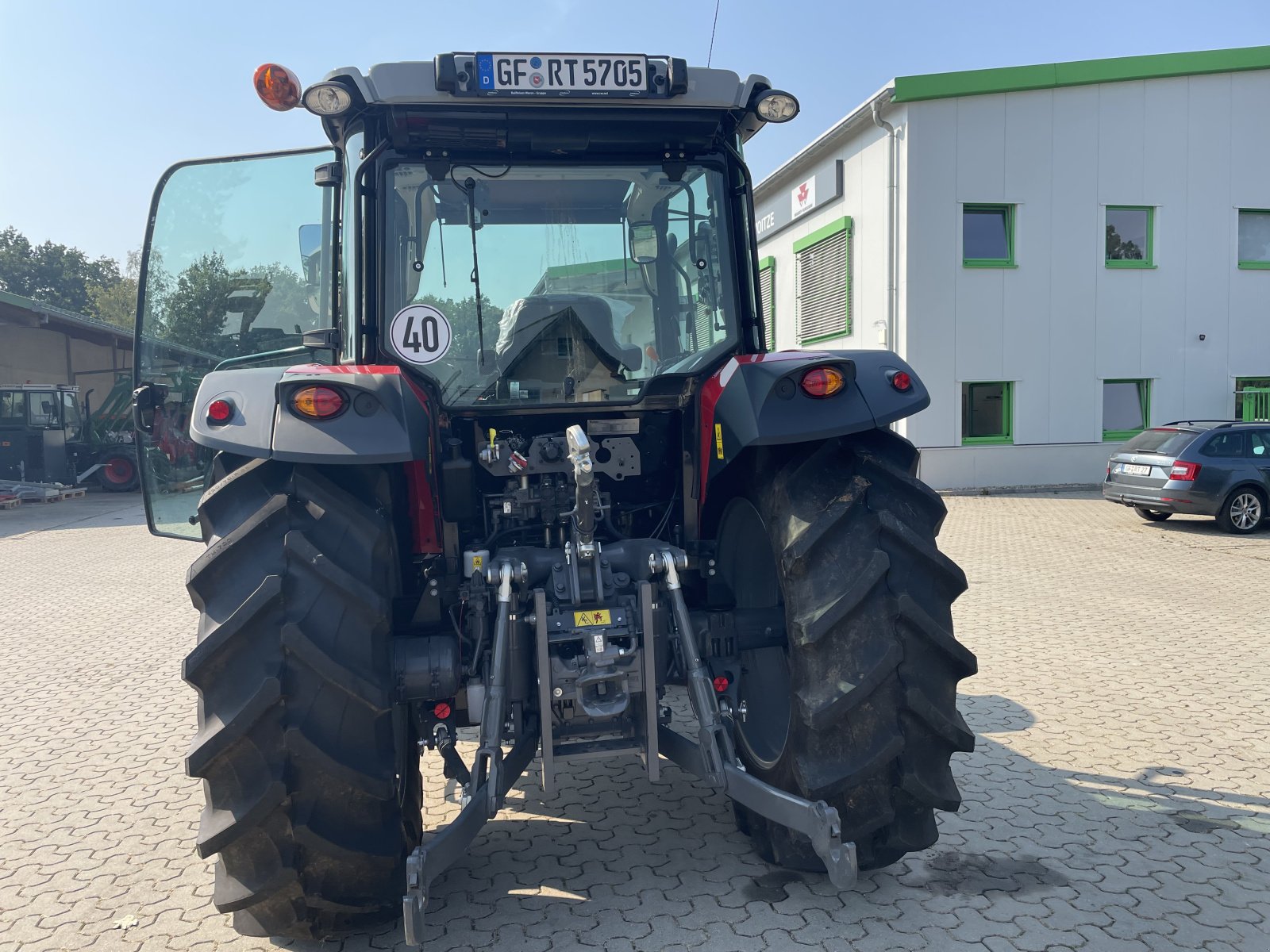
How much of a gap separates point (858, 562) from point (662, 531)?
3.67ft

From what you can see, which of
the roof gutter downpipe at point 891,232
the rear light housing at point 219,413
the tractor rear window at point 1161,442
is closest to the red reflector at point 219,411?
the rear light housing at point 219,413

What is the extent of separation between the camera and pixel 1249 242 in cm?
1872

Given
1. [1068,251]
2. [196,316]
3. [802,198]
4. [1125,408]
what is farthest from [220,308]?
[802,198]

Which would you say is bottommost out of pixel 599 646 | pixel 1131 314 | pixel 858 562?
pixel 599 646

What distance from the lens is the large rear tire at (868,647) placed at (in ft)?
10.1

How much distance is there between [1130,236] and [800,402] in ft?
58.6

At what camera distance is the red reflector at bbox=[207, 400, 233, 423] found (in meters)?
3.13

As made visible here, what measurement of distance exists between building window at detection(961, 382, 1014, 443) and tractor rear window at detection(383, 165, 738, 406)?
15.2 m

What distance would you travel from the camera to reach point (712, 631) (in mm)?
3459

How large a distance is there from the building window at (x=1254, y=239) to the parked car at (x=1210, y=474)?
21.4ft

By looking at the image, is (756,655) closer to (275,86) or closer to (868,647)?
(868,647)

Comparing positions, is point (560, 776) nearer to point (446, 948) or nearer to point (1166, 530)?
point (446, 948)

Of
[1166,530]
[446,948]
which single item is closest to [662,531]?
[446,948]

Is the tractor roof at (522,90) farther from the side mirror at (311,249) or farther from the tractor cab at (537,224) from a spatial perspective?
the side mirror at (311,249)
